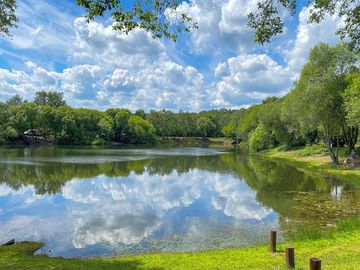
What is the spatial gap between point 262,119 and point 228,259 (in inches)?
2873

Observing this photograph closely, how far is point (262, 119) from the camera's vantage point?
82.5 m

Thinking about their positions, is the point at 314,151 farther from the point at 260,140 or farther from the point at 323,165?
the point at 260,140

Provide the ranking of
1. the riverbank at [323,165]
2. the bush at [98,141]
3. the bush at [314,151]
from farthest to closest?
the bush at [98,141], the bush at [314,151], the riverbank at [323,165]

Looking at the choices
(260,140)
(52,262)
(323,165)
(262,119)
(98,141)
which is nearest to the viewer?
(52,262)

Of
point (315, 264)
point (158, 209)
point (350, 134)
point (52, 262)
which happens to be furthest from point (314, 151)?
point (315, 264)

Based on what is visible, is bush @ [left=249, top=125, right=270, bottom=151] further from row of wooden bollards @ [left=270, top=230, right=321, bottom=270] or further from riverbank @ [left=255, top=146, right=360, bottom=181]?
row of wooden bollards @ [left=270, top=230, right=321, bottom=270]

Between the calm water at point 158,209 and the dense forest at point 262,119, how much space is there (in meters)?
10.9

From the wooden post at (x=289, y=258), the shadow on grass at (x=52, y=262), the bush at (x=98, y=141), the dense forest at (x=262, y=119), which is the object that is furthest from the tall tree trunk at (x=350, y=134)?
the bush at (x=98, y=141)

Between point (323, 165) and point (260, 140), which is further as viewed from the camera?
point (260, 140)

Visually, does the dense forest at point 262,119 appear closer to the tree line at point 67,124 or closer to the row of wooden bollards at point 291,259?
the tree line at point 67,124

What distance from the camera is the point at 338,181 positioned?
34.4m

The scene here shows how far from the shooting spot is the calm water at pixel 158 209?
17.2 meters

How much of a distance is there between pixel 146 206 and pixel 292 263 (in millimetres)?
16100

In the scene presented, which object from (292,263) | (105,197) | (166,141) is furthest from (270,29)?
(166,141)
